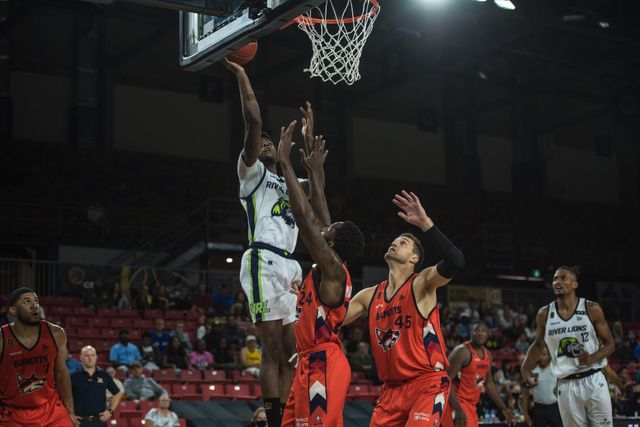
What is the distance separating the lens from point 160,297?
20.3 meters

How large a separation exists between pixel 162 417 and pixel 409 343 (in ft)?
23.1

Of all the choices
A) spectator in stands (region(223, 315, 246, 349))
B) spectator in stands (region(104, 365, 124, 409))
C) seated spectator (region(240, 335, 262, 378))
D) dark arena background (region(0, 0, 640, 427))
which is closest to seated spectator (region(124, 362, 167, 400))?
spectator in stands (region(104, 365, 124, 409))

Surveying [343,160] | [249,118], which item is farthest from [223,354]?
[343,160]

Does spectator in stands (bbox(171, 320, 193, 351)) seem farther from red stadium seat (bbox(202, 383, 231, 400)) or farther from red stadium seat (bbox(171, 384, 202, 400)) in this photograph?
red stadium seat (bbox(202, 383, 231, 400))

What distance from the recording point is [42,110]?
2548cm

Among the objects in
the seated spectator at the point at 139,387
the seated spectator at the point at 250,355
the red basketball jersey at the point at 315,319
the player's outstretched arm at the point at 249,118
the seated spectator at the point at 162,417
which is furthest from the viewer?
the seated spectator at the point at 250,355

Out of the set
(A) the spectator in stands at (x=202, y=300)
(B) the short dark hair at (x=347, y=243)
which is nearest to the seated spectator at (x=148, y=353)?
(A) the spectator in stands at (x=202, y=300)

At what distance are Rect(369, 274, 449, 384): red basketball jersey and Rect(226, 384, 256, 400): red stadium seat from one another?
9.01 m

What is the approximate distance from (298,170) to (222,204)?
253 cm

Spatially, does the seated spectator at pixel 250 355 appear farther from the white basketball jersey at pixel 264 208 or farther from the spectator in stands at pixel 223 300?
the white basketball jersey at pixel 264 208

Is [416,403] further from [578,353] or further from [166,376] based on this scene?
[166,376]

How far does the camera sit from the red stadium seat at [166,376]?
15.8 meters

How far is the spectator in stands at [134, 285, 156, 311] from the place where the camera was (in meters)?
20.0

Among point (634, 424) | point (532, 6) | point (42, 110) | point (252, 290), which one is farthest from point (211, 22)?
point (42, 110)
